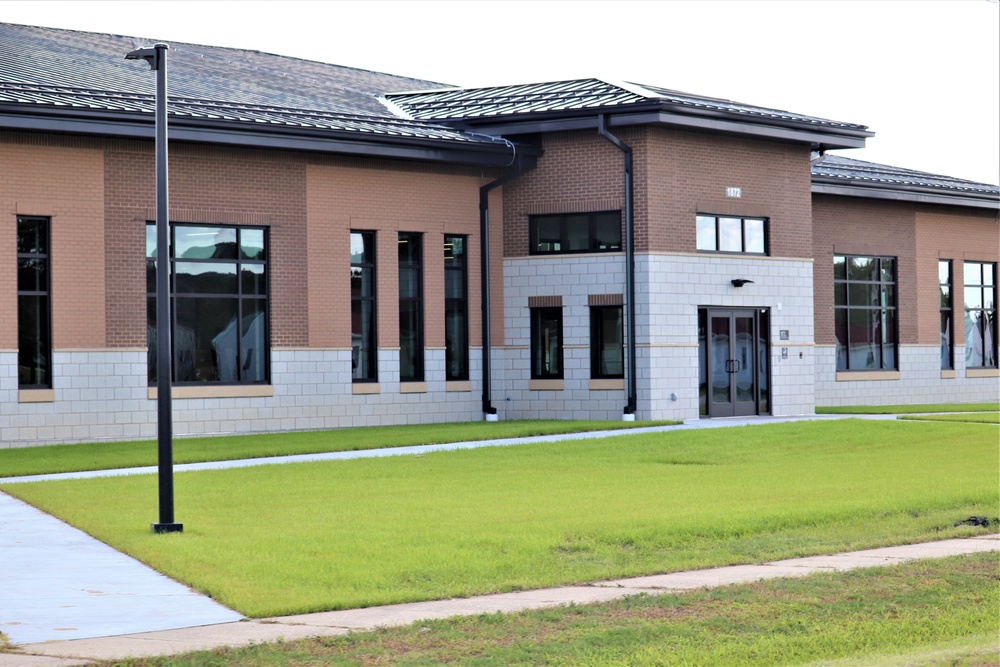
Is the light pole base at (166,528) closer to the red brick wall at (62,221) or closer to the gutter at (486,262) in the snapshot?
the red brick wall at (62,221)

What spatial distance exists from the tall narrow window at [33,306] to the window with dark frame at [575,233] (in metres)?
9.99

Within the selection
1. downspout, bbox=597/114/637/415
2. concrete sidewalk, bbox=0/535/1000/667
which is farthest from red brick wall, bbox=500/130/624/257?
concrete sidewalk, bbox=0/535/1000/667

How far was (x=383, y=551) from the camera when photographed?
440 inches

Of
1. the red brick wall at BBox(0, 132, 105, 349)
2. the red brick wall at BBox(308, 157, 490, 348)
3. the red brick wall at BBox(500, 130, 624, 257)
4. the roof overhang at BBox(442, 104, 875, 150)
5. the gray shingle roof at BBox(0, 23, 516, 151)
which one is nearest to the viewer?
the red brick wall at BBox(0, 132, 105, 349)

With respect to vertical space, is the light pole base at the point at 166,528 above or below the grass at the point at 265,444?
above

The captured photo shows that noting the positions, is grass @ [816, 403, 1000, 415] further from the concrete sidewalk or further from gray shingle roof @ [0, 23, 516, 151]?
the concrete sidewalk

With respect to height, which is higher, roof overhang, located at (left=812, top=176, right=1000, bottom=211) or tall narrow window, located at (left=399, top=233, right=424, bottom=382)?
roof overhang, located at (left=812, top=176, right=1000, bottom=211)

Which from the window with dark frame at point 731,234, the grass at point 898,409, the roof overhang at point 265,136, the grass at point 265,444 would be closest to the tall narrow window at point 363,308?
the grass at point 265,444

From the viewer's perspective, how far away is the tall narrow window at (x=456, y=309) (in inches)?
1133

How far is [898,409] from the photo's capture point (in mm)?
33312

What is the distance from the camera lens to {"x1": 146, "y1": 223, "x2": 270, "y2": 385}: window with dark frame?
2494 cm

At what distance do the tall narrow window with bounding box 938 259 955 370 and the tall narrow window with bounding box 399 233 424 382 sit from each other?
1695 centimetres

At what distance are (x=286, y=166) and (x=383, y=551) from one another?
16036 mm

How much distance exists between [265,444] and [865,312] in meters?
19.1
